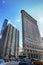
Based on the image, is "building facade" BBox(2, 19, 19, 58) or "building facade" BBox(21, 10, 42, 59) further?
"building facade" BBox(2, 19, 19, 58)

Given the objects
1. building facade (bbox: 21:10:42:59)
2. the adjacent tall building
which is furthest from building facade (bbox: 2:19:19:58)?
building facade (bbox: 21:10:42:59)

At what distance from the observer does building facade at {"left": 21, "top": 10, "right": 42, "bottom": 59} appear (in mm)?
76812

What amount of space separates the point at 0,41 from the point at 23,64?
2553 inches

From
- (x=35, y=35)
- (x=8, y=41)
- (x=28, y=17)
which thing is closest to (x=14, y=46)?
(x=8, y=41)

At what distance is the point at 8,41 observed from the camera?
8319cm

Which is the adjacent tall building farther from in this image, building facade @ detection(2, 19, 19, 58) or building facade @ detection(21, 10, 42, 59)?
building facade @ detection(21, 10, 42, 59)

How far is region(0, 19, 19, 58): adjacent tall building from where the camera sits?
265ft

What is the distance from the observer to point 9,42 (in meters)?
84.3

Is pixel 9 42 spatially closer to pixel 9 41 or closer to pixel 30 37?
pixel 9 41

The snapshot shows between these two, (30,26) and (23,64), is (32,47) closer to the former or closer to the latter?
(30,26)

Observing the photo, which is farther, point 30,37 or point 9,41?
point 9,41

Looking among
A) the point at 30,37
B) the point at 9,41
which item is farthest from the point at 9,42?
the point at 30,37

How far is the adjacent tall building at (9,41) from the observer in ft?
265

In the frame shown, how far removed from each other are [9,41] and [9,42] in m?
0.61
